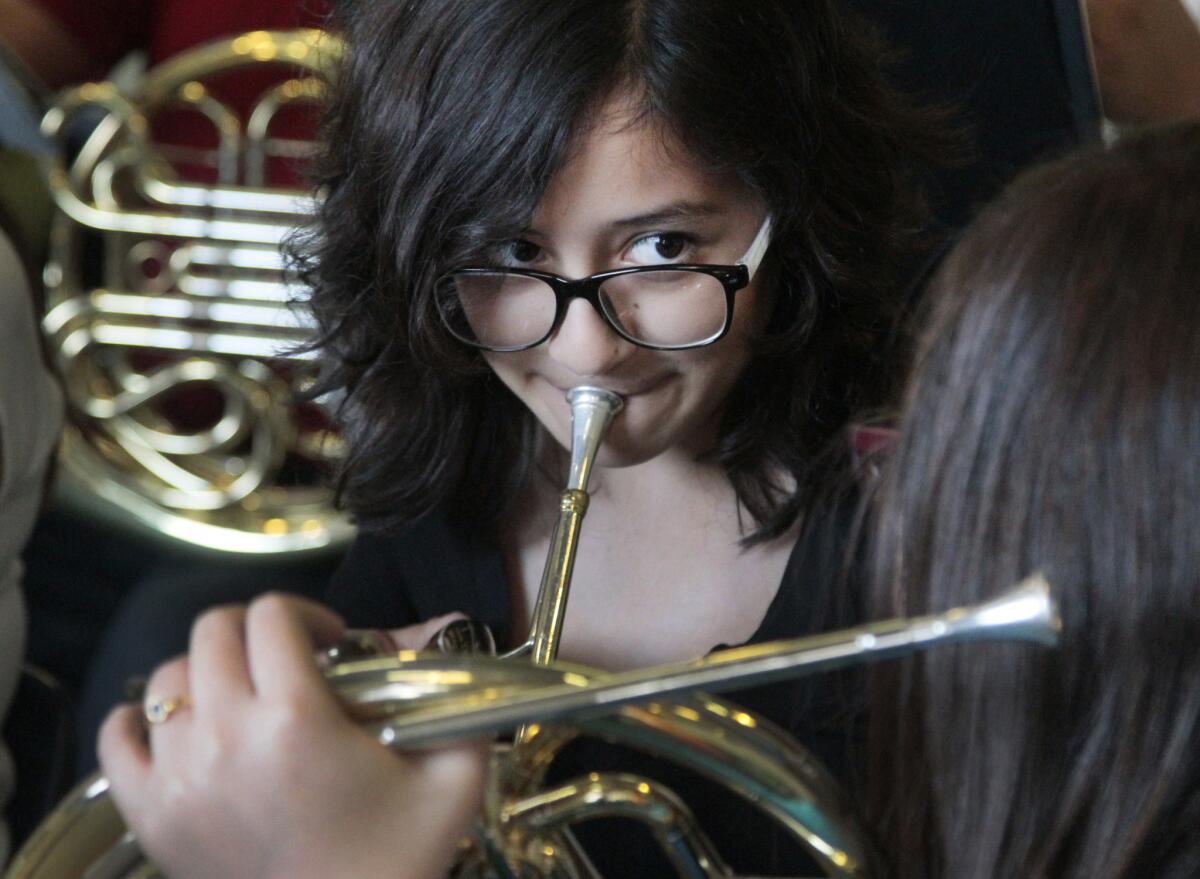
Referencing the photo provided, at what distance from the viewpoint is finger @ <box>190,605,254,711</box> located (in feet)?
1.37

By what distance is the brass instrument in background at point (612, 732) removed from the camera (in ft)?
1.24

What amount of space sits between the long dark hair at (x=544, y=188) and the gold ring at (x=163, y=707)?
305 mm

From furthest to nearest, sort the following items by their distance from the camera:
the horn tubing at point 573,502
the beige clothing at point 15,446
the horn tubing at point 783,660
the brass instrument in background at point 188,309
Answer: the brass instrument in background at point 188,309, the beige clothing at point 15,446, the horn tubing at point 573,502, the horn tubing at point 783,660

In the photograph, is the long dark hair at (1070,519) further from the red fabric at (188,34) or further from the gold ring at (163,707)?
the red fabric at (188,34)

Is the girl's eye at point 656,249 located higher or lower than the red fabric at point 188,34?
lower

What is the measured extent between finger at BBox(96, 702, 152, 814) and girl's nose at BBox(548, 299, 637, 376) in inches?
11.6

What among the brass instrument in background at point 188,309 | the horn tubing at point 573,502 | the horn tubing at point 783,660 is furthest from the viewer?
the brass instrument in background at point 188,309

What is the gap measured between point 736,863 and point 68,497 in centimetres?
103

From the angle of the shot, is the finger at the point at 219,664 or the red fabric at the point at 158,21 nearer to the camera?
the finger at the point at 219,664

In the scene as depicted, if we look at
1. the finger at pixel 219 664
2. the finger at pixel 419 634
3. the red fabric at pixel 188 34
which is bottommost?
the finger at pixel 419 634

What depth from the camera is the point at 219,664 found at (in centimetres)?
42

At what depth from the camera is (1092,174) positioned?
1.60ft

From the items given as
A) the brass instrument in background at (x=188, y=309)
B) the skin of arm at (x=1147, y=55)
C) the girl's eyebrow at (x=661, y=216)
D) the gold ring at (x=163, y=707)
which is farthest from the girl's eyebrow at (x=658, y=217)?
the brass instrument in background at (x=188, y=309)

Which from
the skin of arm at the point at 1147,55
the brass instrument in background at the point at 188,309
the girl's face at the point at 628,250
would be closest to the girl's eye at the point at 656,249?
the girl's face at the point at 628,250
